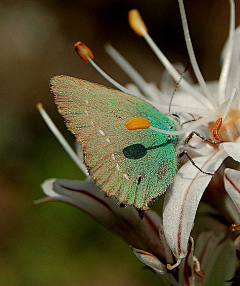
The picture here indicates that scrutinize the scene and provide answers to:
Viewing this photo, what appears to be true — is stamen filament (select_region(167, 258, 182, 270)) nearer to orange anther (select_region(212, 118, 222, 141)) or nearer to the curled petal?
the curled petal

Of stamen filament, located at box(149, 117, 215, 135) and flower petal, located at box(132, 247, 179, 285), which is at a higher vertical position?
stamen filament, located at box(149, 117, 215, 135)

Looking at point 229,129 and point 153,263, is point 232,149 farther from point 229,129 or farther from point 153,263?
point 153,263

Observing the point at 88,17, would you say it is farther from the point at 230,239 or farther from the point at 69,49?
the point at 230,239

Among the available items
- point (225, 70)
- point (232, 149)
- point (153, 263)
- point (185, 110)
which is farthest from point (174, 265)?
point (225, 70)

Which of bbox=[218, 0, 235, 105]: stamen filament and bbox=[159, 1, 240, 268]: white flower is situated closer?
bbox=[159, 1, 240, 268]: white flower

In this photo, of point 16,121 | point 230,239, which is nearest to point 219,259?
point 230,239

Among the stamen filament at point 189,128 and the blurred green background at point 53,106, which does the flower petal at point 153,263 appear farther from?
the blurred green background at point 53,106

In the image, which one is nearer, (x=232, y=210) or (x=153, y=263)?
(x=153, y=263)

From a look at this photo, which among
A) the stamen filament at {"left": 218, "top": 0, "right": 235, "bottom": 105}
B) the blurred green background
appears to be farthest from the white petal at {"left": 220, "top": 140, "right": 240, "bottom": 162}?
the blurred green background
